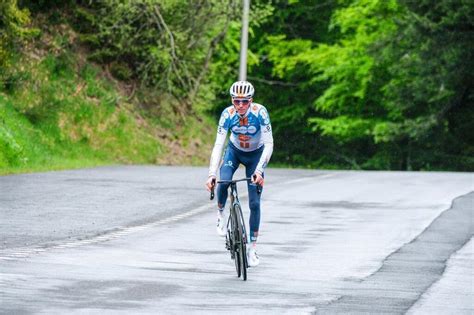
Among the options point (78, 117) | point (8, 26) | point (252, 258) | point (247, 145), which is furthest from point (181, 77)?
point (252, 258)

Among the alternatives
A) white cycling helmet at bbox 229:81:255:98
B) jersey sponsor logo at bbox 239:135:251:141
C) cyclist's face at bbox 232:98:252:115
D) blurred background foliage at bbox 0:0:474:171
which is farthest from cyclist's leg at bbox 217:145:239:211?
blurred background foliage at bbox 0:0:474:171

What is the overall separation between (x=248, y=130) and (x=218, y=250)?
2.00 metres

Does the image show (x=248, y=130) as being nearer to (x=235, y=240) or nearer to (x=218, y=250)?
(x=235, y=240)

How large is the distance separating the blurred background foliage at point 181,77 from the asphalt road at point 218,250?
8.44 meters

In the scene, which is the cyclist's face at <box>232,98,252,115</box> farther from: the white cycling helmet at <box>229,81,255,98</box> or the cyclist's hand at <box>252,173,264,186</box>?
the cyclist's hand at <box>252,173,264,186</box>

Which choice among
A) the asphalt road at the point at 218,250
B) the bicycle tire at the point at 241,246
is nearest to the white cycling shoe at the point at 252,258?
the asphalt road at the point at 218,250

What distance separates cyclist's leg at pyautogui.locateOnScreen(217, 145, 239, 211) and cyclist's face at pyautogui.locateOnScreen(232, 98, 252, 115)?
2.62 ft

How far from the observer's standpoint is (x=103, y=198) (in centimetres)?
2222

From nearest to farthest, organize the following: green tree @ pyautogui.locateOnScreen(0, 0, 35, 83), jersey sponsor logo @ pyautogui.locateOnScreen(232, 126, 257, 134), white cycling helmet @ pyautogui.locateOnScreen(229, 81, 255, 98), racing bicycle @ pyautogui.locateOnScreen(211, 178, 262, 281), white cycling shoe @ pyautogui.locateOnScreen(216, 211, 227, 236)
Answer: racing bicycle @ pyautogui.locateOnScreen(211, 178, 262, 281) → white cycling helmet @ pyautogui.locateOnScreen(229, 81, 255, 98) → jersey sponsor logo @ pyautogui.locateOnScreen(232, 126, 257, 134) → white cycling shoe @ pyautogui.locateOnScreen(216, 211, 227, 236) → green tree @ pyautogui.locateOnScreen(0, 0, 35, 83)

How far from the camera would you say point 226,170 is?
45.8ft

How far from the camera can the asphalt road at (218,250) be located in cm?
1080

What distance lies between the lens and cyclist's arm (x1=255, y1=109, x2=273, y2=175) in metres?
13.4

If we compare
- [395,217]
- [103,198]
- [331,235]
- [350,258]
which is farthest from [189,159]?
[350,258]

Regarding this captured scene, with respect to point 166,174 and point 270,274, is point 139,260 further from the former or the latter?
point 166,174
